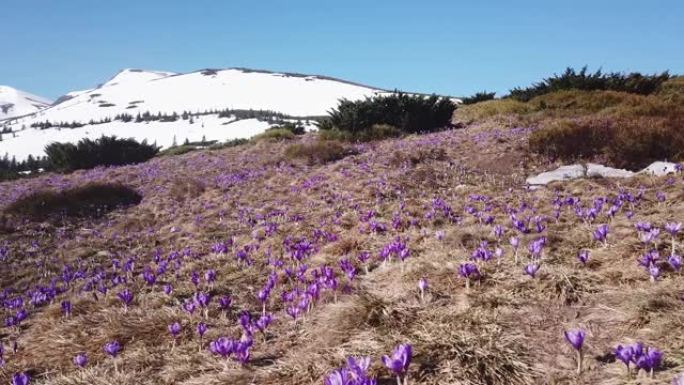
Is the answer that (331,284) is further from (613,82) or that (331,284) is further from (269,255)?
(613,82)

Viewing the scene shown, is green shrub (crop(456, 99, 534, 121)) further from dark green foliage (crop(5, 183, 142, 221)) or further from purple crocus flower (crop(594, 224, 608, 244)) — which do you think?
purple crocus flower (crop(594, 224, 608, 244))

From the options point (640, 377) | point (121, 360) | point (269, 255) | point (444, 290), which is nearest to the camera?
point (640, 377)

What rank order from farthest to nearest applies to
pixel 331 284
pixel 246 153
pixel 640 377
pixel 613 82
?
pixel 613 82, pixel 246 153, pixel 331 284, pixel 640 377

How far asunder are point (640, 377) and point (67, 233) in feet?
47.6

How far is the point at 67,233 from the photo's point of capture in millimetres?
13734

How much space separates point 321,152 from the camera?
1877 centimetres

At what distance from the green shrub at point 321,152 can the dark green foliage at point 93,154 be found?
18525 mm

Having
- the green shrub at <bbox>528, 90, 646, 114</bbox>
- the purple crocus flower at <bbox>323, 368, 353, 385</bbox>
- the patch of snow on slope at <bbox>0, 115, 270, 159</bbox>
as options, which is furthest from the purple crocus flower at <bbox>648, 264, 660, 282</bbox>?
the patch of snow on slope at <bbox>0, 115, 270, 159</bbox>

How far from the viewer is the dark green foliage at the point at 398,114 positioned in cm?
2542

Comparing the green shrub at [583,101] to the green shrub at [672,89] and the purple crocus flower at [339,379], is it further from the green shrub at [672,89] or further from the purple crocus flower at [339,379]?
the purple crocus flower at [339,379]

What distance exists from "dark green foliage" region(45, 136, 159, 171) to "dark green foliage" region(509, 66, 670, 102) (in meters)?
26.8

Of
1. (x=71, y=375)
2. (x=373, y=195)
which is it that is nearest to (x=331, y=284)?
(x=71, y=375)

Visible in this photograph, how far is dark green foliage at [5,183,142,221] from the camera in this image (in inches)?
616

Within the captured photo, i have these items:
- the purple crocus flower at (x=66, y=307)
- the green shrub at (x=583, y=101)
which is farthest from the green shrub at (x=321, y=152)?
the purple crocus flower at (x=66, y=307)
